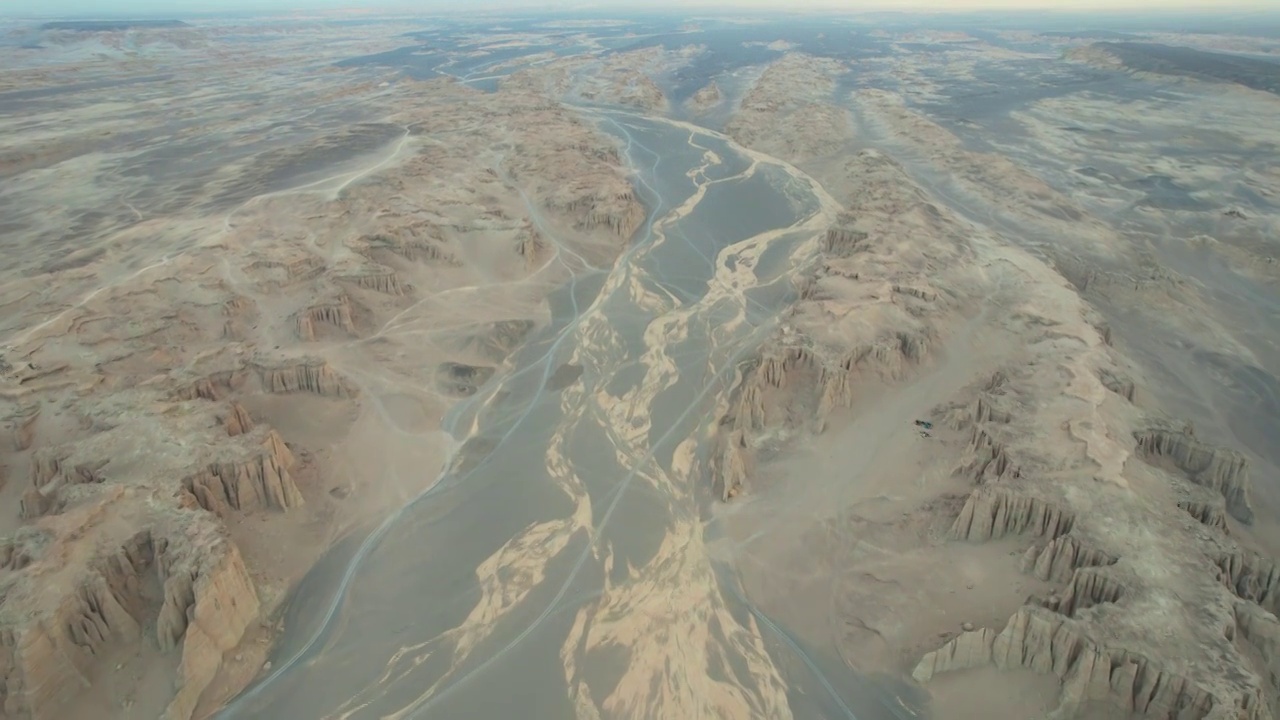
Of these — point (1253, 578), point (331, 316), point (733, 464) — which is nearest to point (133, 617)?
point (331, 316)

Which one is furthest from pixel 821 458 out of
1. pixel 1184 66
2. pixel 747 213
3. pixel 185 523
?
pixel 1184 66

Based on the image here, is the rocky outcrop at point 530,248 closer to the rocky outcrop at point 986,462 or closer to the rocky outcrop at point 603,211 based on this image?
the rocky outcrop at point 603,211

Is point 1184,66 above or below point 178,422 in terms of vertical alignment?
above

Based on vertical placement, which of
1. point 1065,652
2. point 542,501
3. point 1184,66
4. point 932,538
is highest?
point 1184,66

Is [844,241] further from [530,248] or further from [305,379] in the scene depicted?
[305,379]

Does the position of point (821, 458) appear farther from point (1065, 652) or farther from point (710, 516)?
point (1065, 652)

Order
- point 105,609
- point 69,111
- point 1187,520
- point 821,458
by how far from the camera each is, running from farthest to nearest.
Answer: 1. point 69,111
2. point 821,458
3. point 1187,520
4. point 105,609

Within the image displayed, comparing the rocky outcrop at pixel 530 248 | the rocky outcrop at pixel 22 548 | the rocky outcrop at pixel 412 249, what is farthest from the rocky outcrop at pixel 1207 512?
the rocky outcrop at pixel 412 249
